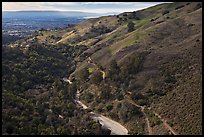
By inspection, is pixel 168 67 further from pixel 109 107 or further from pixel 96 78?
pixel 96 78

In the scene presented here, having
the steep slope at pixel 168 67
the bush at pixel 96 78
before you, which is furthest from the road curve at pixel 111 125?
the bush at pixel 96 78

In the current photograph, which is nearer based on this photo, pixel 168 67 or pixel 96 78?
pixel 168 67

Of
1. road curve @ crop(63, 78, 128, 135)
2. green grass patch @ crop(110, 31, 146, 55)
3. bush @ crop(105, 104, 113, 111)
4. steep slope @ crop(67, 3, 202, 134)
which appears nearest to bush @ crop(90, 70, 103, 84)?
steep slope @ crop(67, 3, 202, 134)

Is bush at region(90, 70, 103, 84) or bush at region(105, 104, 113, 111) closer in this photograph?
bush at region(105, 104, 113, 111)

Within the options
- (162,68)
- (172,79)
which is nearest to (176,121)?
(172,79)

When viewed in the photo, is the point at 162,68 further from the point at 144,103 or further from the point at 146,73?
the point at 144,103

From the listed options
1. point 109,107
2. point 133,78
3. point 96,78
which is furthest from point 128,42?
point 109,107

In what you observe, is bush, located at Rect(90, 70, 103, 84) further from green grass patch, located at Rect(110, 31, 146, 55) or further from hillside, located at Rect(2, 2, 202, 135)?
green grass patch, located at Rect(110, 31, 146, 55)

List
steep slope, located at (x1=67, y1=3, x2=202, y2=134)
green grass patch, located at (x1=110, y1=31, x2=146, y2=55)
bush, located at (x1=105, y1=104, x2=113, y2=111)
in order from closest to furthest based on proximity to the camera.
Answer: steep slope, located at (x1=67, y1=3, x2=202, y2=134)
bush, located at (x1=105, y1=104, x2=113, y2=111)
green grass patch, located at (x1=110, y1=31, x2=146, y2=55)
